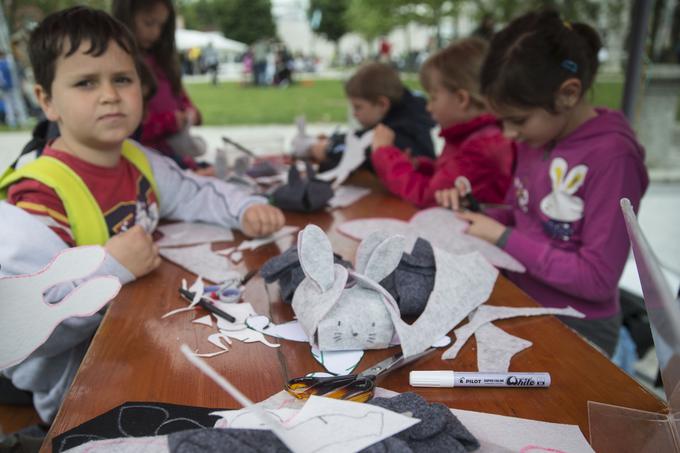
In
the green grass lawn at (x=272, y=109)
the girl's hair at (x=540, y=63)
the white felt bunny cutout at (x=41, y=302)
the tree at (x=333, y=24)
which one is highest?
the girl's hair at (x=540, y=63)

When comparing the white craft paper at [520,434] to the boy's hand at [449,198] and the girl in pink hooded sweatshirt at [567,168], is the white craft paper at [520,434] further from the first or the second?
the boy's hand at [449,198]

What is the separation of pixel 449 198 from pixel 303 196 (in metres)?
0.39

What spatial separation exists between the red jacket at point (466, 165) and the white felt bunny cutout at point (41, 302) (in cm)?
102

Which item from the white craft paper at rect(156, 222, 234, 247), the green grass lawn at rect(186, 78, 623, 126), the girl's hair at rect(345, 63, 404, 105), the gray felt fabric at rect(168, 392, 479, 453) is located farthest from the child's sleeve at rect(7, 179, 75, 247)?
the green grass lawn at rect(186, 78, 623, 126)

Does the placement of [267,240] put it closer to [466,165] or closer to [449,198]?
[449,198]

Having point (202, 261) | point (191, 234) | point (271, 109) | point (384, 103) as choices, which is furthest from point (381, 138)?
point (271, 109)

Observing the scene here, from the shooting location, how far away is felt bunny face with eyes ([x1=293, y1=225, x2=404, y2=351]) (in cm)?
67

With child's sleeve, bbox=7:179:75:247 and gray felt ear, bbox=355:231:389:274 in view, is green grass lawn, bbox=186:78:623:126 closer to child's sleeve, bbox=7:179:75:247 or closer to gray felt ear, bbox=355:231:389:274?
child's sleeve, bbox=7:179:75:247

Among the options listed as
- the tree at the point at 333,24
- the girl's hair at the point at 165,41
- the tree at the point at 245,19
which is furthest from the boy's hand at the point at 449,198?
the tree at the point at 245,19

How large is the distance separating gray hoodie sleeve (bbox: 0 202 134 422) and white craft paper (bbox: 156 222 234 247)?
252 mm

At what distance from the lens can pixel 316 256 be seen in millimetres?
667

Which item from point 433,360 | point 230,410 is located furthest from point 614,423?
point 230,410

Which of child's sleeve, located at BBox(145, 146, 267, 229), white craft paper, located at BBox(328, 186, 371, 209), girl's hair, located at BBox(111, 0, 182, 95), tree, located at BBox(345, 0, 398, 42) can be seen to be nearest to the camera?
child's sleeve, located at BBox(145, 146, 267, 229)

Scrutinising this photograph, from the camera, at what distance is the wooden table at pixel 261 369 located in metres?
0.60
